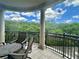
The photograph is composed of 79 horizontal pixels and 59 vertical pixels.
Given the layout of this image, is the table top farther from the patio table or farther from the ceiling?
the ceiling

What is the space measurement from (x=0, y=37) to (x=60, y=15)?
186 inches

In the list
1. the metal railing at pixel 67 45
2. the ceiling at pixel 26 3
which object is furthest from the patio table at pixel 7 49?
the ceiling at pixel 26 3

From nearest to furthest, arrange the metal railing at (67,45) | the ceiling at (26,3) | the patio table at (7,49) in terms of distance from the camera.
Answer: the patio table at (7,49)
the metal railing at (67,45)
the ceiling at (26,3)

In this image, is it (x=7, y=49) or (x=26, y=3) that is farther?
(x=26, y=3)

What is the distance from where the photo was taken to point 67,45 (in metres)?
6.49

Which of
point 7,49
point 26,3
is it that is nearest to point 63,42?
point 26,3

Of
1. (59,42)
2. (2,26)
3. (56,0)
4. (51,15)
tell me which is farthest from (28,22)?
(56,0)

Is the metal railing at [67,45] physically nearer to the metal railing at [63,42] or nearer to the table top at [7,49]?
the metal railing at [63,42]

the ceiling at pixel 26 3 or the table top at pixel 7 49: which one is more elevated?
the ceiling at pixel 26 3

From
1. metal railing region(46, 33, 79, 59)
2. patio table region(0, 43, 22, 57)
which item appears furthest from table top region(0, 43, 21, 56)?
metal railing region(46, 33, 79, 59)

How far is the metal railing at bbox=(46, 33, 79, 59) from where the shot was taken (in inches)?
207

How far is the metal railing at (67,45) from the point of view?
5260 mm

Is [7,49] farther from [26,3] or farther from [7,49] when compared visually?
[26,3]

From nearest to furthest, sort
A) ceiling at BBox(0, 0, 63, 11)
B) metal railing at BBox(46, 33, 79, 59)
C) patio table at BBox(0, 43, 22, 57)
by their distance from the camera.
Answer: patio table at BBox(0, 43, 22, 57)
metal railing at BBox(46, 33, 79, 59)
ceiling at BBox(0, 0, 63, 11)
